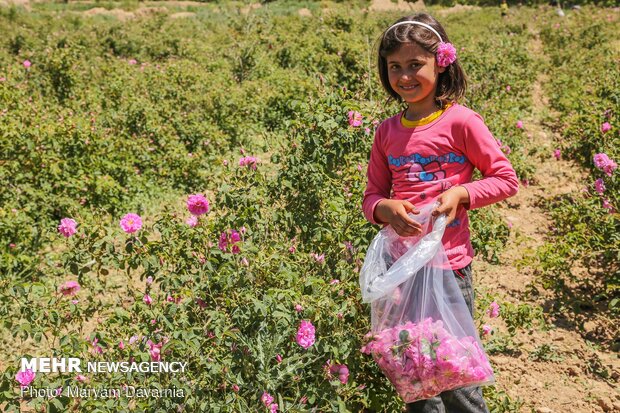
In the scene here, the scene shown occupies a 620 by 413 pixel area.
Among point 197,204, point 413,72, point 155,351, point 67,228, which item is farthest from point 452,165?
point 67,228

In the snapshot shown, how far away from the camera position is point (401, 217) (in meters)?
1.78

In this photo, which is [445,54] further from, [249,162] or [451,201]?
[249,162]

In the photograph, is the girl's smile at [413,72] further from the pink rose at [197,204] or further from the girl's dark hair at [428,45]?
the pink rose at [197,204]

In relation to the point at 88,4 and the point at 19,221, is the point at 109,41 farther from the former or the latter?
the point at 88,4

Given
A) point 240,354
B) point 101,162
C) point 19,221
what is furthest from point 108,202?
point 240,354

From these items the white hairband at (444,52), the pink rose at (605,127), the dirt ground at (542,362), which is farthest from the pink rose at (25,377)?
the pink rose at (605,127)

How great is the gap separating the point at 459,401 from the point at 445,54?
1059 mm

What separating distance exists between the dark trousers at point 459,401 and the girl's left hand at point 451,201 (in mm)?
236

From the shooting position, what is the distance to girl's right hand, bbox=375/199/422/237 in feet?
5.78

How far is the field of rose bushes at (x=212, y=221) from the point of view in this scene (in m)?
2.03

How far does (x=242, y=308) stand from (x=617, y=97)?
463cm

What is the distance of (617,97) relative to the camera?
5344 mm

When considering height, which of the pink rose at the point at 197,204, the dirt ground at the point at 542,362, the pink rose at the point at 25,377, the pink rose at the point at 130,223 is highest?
the pink rose at the point at 197,204

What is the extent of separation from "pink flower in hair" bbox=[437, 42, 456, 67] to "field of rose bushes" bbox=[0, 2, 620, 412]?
85 centimetres
